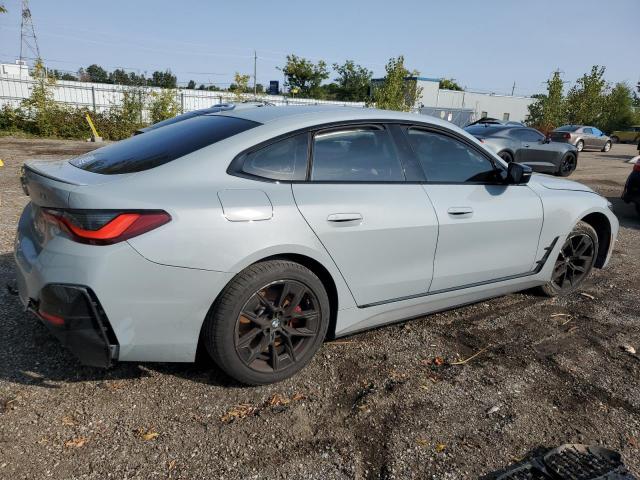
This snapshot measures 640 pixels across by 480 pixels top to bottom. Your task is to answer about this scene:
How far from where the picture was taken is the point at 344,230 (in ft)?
8.98

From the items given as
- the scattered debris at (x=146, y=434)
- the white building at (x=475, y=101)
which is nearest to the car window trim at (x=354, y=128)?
the scattered debris at (x=146, y=434)

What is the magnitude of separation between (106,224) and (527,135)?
12.9m

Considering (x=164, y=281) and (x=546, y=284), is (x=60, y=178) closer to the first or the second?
(x=164, y=281)

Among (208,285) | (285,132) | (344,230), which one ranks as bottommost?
(208,285)

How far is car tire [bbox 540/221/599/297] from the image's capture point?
13.7ft

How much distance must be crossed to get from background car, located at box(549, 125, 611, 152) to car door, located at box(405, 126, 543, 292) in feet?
64.6

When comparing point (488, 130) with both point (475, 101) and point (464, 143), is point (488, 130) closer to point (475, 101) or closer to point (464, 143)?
point (464, 143)

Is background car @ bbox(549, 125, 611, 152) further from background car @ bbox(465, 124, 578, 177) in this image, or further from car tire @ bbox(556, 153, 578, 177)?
background car @ bbox(465, 124, 578, 177)

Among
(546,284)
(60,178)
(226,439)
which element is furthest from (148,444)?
(546,284)

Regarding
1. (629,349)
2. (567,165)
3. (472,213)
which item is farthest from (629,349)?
(567,165)

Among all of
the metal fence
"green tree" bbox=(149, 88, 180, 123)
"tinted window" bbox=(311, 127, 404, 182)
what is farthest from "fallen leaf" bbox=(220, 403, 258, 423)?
"green tree" bbox=(149, 88, 180, 123)

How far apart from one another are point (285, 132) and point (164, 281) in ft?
3.61

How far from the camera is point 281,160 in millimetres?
2693

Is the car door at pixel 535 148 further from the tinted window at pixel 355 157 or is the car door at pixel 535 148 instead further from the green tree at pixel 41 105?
the green tree at pixel 41 105
